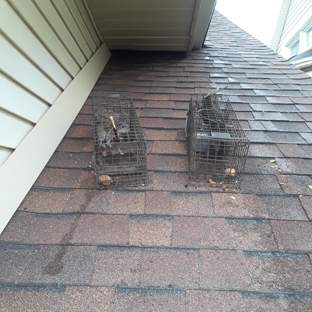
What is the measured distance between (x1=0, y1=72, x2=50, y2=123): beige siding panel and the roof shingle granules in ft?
0.99

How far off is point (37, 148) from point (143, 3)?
1.93m

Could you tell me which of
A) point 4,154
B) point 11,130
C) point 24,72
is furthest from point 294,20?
point 4,154

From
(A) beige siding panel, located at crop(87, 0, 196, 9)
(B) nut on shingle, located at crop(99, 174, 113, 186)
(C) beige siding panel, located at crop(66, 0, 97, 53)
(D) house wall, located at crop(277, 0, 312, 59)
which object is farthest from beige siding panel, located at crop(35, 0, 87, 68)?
(D) house wall, located at crop(277, 0, 312, 59)

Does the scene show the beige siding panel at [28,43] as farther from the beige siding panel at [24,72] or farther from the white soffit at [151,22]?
the white soffit at [151,22]

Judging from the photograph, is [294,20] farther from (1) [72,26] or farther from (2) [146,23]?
(1) [72,26]

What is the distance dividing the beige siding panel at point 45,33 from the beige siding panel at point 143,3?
0.78 m

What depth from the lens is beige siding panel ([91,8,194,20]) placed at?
229cm

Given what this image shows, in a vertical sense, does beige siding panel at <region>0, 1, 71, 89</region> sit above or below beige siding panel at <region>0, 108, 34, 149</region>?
above

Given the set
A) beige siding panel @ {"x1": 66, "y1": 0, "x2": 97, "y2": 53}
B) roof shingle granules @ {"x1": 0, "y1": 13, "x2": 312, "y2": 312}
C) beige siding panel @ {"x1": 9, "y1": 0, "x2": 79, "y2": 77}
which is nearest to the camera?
roof shingle granules @ {"x1": 0, "y1": 13, "x2": 312, "y2": 312}

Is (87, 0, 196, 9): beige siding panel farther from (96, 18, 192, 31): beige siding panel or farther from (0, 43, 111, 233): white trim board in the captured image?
(0, 43, 111, 233): white trim board

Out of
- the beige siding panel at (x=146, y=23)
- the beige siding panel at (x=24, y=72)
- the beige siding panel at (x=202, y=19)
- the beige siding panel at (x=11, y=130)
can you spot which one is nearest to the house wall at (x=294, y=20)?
the beige siding panel at (x=202, y=19)

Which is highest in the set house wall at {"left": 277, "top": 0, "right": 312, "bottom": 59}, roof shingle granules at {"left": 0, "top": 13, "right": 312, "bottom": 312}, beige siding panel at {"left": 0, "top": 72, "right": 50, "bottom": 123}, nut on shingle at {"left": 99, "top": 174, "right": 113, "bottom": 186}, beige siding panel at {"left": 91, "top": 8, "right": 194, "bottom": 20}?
house wall at {"left": 277, "top": 0, "right": 312, "bottom": 59}

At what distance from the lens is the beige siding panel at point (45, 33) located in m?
1.36

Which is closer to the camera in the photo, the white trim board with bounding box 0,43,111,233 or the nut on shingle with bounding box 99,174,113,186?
the white trim board with bounding box 0,43,111,233
